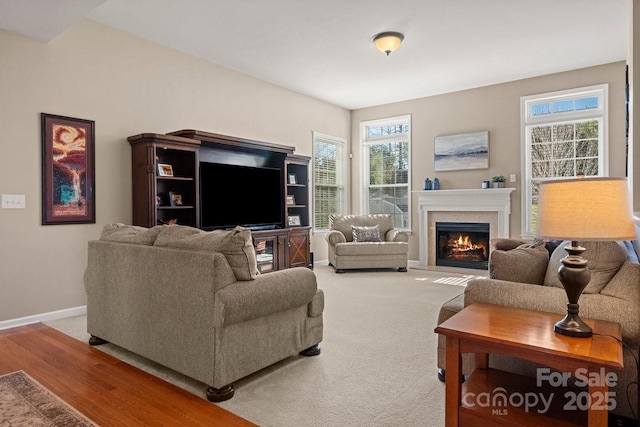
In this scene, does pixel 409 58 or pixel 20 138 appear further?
pixel 409 58

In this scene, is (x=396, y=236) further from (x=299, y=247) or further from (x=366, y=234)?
(x=299, y=247)

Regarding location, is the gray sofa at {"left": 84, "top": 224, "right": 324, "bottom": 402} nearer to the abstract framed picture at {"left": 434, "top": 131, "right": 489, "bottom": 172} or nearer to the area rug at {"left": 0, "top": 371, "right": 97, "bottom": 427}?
the area rug at {"left": 0, "top": 371, "right": 97, "bottom": 427}

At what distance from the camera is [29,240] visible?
3.68 m

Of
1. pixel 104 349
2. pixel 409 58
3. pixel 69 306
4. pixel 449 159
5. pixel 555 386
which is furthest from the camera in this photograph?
pixel 449 159

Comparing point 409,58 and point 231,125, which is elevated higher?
point 409,58

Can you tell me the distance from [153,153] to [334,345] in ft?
9.21

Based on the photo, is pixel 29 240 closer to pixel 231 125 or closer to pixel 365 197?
pixel 231 125

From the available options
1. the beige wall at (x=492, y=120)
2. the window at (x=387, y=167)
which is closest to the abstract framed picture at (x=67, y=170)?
the window at (x=387, y=167)

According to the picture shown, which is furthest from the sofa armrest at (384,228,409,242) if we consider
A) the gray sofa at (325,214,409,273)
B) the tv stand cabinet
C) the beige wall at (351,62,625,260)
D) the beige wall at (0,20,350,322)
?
the beige wall at (0,20,350,322)

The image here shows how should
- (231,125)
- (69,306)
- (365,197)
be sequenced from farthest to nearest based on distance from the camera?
1. (365,197)
2. (231,125)
3. (69,306)


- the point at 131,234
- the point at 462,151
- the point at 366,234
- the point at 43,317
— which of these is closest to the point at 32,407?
the point at 131,234

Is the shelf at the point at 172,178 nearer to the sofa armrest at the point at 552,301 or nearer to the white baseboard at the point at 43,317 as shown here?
the white baseboard at the point at 43,317

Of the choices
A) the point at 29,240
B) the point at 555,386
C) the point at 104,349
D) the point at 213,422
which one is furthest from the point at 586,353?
the point at 29,240

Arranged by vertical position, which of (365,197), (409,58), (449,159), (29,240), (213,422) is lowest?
(213,422)
